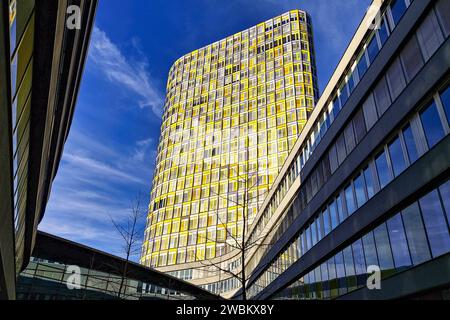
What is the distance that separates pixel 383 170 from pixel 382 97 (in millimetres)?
3510

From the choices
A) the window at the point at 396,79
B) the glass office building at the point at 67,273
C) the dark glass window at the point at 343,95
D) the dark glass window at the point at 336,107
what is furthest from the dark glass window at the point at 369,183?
the glass office building at the point at 67,273

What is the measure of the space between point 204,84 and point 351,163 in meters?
76.0

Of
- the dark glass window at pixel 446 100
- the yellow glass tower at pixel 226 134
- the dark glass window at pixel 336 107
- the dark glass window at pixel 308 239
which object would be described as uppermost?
the yellow glass tower at pixel 226 134

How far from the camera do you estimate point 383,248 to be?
49.0ft

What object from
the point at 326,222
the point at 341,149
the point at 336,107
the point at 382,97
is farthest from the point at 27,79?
the point at 326,222

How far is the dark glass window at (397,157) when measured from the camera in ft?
46.0

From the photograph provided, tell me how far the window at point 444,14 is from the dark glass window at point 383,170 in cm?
587

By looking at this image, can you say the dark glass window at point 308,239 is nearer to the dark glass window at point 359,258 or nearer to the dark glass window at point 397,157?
the dark glass window at point 359,258

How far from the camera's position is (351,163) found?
60.3ft

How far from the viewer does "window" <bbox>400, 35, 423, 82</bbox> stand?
13280 mm

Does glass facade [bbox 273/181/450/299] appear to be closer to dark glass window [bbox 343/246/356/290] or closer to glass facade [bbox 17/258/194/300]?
dark glass window [bbox 343/246/356/290]

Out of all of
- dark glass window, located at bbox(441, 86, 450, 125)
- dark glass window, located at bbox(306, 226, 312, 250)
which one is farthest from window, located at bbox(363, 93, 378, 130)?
dark glass window, located at bbox(306, 226, 312, 250)
